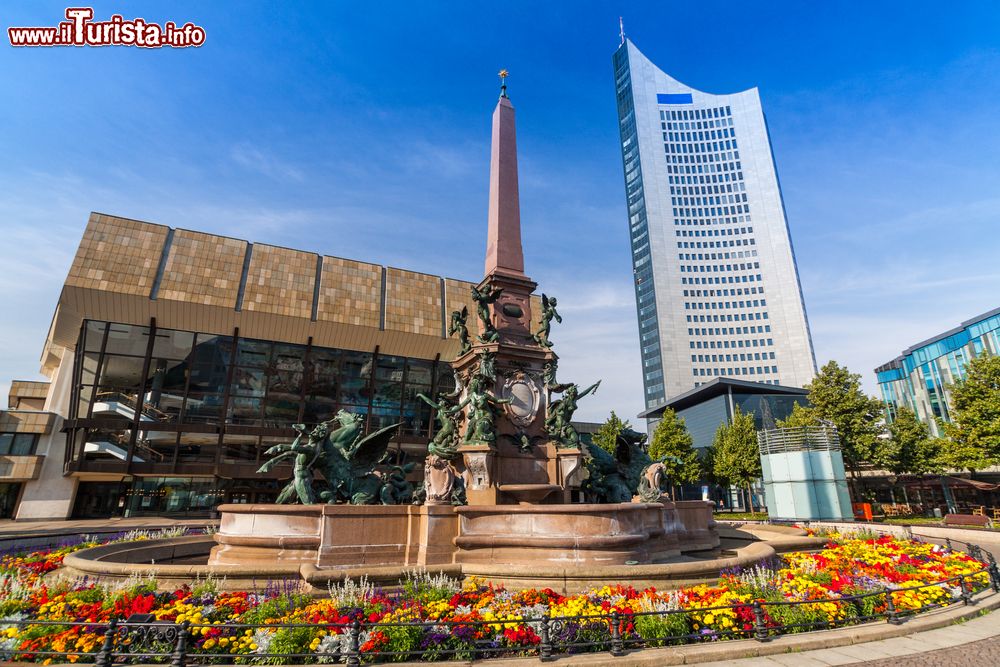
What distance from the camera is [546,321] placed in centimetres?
1841

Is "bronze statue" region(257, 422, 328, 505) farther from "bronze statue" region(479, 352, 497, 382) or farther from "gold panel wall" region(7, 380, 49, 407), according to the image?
"gold panel wall" region(7, 380, 49, 407)

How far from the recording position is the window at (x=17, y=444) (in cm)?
4231

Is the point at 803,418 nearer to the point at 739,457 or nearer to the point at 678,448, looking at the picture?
the point at 739,457

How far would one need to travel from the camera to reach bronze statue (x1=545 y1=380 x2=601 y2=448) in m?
16.0

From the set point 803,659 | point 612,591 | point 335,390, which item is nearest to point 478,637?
point 612,591

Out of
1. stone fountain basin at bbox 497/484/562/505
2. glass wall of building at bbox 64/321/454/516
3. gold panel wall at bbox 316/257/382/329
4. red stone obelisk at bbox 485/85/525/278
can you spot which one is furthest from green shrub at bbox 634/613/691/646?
gold panel wall at bbox 316/257/382/329

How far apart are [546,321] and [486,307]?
2.28 metres

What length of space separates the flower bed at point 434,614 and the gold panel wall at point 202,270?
3894cm

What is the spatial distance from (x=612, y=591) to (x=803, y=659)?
9.64 feet

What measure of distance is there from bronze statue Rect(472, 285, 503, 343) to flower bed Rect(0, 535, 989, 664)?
850 centimetres

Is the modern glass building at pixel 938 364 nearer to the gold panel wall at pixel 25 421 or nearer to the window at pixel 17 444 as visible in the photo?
the gold panel wall at pixel 25 421

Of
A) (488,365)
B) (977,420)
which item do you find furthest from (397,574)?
(977,420)

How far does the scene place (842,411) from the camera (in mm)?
39781

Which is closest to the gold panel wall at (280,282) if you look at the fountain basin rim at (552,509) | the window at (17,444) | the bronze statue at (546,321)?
the window at (17,444)
